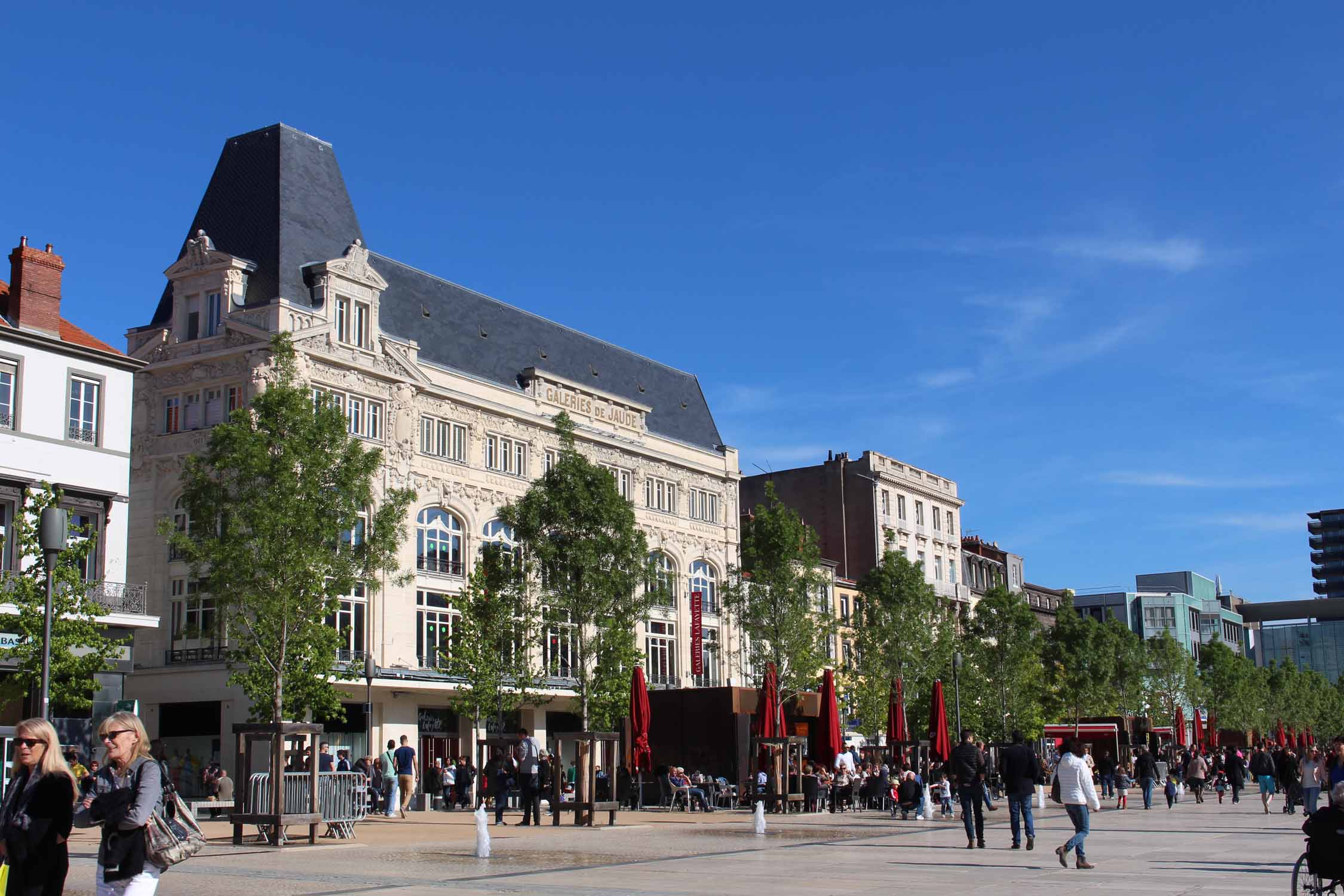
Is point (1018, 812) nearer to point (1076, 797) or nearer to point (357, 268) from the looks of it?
point (1076, 797)

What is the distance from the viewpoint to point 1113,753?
57.3m

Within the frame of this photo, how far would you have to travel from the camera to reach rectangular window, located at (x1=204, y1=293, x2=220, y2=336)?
1774 inches

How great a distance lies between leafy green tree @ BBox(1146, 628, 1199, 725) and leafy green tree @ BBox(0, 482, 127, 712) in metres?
64.8

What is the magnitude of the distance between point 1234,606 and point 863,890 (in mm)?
154365

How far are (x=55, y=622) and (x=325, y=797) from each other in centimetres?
895

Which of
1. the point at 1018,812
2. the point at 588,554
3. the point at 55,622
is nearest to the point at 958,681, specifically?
the point at 588,554

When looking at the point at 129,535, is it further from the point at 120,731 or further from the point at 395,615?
the point at 120,731

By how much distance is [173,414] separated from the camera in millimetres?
45188

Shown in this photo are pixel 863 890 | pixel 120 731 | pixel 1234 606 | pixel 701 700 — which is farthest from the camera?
pixel 1234 606

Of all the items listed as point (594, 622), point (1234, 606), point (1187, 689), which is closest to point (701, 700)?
point (594, 622)

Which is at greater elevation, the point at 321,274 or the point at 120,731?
the point at 321,274

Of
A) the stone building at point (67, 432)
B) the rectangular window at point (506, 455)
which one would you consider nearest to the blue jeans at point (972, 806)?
the stone building at point (67, 432)

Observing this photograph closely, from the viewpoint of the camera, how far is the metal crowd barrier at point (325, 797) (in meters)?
20.2

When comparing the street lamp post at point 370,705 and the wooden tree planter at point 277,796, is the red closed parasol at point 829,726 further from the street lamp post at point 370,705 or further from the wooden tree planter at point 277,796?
the wooden tree planter at point 277,796
